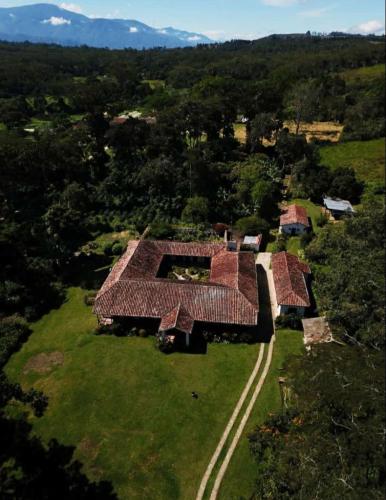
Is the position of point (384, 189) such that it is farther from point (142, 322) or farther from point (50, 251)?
point (50, 251)

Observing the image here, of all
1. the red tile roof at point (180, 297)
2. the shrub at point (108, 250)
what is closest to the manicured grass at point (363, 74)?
the shrub at point (108, 250)

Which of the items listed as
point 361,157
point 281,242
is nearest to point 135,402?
point 281,242

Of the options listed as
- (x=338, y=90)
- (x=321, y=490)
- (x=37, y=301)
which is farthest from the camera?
(x=338, y=90)

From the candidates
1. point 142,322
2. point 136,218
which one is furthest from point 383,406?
point 136,218

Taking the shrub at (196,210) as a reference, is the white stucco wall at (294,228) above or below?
below

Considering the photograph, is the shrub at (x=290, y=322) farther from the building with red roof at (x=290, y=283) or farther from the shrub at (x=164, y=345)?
the shrub at (x=164, y=345)

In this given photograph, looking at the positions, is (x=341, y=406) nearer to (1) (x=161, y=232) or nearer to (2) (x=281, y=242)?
(2) (x=281, y=242)
